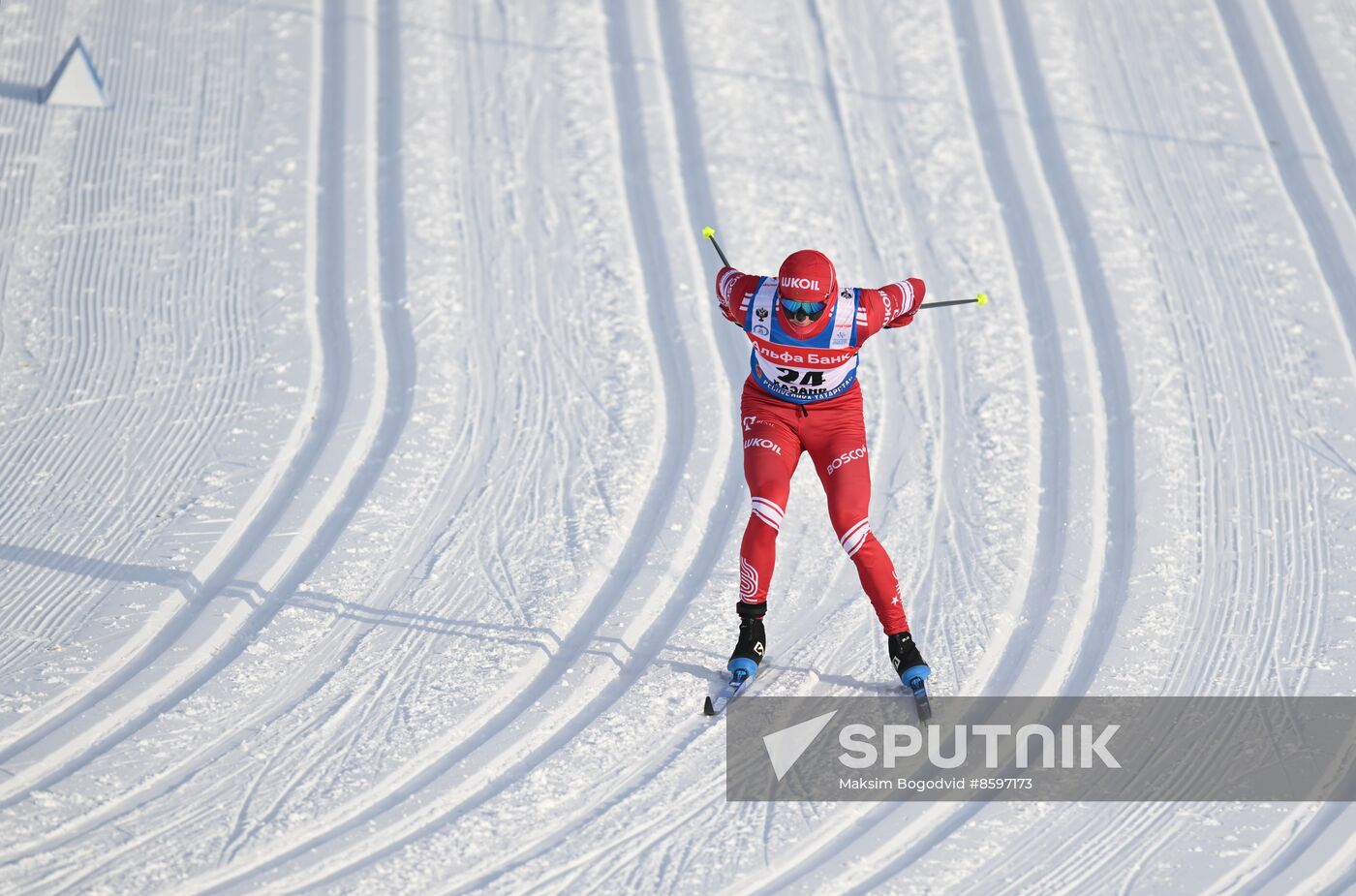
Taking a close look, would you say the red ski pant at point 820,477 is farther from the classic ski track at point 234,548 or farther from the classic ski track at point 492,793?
the classic ski track at point 234,548

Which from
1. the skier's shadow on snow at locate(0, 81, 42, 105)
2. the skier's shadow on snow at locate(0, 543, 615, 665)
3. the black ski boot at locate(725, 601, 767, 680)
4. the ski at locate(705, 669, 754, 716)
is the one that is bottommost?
the ski at locate(705, 669, 754, 716)

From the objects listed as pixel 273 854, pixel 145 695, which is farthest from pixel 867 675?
pixel 145 695

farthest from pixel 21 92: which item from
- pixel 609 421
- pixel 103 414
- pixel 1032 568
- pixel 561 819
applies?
pixel 1032 568

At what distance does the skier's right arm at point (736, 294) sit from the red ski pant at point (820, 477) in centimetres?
33

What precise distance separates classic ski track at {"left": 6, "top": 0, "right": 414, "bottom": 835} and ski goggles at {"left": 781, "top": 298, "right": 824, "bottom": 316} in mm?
2605

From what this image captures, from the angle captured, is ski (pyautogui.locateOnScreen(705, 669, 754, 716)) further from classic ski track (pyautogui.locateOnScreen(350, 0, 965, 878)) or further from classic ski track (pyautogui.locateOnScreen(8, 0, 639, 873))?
classic ski track (pyautogui.locateOnScreen(8, 0, 639, 873))

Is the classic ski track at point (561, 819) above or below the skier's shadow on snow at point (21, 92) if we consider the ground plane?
below

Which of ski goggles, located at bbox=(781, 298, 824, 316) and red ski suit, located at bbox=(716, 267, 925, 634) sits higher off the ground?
ski goggles, located at bbox=(781, 298, 824, 316)

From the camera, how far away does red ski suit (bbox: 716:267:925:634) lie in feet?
19.5

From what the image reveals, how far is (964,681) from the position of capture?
6.28 m

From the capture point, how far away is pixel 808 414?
20.1 ft

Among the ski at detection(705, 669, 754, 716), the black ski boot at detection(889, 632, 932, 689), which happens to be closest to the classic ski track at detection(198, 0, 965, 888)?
the ski at detection(705, 669, 754, 716)

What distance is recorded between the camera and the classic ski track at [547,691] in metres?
5.36

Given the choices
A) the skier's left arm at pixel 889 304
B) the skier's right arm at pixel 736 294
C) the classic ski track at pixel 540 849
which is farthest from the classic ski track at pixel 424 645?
the skier's left arm at pixel 889 304
